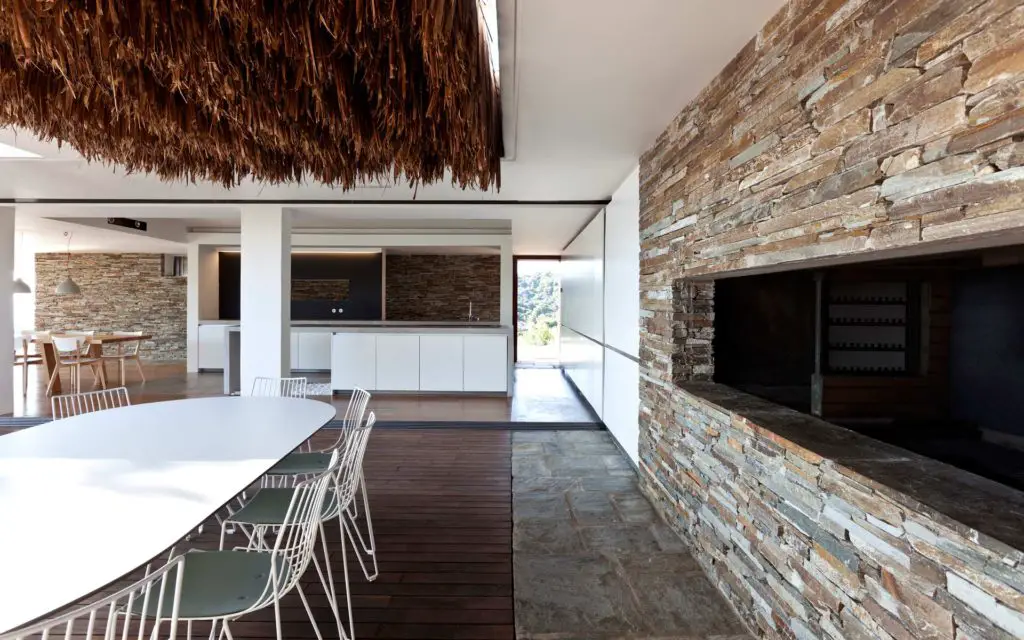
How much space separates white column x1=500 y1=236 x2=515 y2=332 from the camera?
782 cm

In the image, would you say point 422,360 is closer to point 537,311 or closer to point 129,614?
point 537,311

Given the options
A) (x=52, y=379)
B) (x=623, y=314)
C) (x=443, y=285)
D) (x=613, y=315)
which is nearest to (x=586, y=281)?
(x=613, y=315)

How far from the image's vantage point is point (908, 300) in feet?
5.85

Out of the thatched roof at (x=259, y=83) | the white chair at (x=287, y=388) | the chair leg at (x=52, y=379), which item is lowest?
the chair leg at (x=52, y=379)

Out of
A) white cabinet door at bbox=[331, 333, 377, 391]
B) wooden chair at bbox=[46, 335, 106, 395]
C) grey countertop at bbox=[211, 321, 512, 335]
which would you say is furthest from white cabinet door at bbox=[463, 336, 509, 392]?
wooden chair at bbox=[46, 335, 106, 395]

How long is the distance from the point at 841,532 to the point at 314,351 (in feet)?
26.2

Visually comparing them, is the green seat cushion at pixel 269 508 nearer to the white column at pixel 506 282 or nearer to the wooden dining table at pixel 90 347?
the white column at pixel 506 282

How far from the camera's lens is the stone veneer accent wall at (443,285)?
406 inches

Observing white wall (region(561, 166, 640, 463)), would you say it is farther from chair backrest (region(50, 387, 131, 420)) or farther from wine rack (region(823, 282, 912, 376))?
chair backrest (region(50, 387, 131, 420))

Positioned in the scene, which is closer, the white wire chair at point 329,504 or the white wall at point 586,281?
the white wire chair at point 329,504

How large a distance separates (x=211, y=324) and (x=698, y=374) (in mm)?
8551

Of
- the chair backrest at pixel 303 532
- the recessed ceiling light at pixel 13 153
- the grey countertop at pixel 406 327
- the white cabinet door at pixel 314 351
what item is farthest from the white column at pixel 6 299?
the chair backrest at pixel 303 532

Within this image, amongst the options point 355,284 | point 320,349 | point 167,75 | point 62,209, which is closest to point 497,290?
point 355,284

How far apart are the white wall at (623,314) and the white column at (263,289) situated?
3.43 metres
